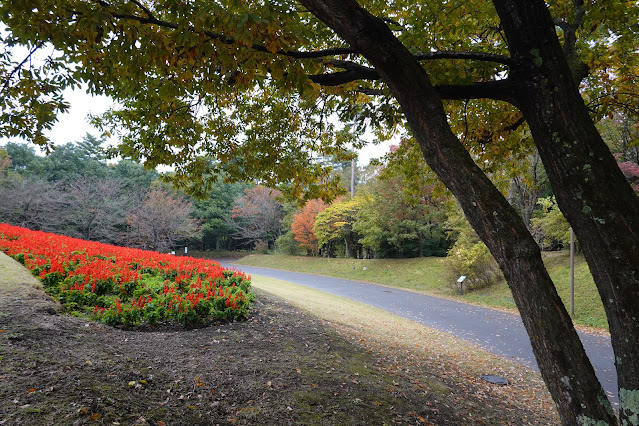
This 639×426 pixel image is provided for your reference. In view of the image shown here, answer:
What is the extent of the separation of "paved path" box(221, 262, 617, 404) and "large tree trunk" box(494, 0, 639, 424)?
4.35 meters

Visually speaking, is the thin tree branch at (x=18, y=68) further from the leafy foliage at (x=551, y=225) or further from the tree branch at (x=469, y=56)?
the leafy foliage at (x=551, y=225)

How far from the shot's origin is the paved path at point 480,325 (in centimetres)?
700

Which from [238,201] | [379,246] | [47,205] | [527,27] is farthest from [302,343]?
[238,201]

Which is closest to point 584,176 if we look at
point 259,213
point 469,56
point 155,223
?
point 469,56

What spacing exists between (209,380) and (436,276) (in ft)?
57.1

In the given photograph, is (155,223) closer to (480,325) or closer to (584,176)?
(480,325)

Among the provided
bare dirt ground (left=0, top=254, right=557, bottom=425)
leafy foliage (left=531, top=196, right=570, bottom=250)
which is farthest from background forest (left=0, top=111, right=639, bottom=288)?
bare dirt ground (left=0, top=254, right=557, bottom=425)

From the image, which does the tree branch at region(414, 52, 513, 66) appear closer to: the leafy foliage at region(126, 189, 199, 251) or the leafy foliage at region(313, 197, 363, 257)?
the leafy foliage at region(313, 197, 363, 257)

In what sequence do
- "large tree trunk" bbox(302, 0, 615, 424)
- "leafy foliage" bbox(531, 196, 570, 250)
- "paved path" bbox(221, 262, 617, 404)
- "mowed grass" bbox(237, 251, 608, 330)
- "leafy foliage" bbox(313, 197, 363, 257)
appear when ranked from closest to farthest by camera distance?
"large tree trunk" bbox(302, 0, 615, 424), "paved path" bbox(221, 262, 617, 404), "mowed grass" bbox(237, 251, 608, 330), "leafy foliage" bbox(531, 196, 570, 250), "leafy foliage" bbox(313, 197, 363, 257)

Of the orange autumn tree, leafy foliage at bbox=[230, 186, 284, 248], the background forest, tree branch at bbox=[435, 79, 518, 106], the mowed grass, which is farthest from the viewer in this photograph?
leafy foliage at bbox=[230, 186, 284, 248]

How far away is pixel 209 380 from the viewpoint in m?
3.65

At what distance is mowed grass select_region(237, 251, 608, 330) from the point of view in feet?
38.4

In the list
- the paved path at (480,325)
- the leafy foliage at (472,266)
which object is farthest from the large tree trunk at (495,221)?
the leafy foliage at (472,266)

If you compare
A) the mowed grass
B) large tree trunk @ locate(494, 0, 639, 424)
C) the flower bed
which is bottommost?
the mowed grass
